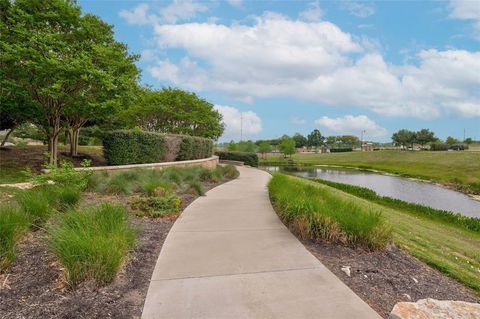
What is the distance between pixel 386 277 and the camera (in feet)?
13.9

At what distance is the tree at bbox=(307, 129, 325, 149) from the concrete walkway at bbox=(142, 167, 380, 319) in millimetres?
145873

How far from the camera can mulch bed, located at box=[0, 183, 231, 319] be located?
10.4ft

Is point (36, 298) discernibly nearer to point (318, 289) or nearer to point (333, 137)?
point (318, 289)

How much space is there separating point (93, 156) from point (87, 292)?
16004 millimetres

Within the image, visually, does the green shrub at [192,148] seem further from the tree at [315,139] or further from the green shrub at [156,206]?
the tree at [315,139]

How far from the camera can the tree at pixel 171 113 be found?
101 ft

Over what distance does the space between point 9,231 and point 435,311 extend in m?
4.71

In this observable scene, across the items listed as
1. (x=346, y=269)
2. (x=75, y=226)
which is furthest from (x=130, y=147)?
(x=346, y=269)

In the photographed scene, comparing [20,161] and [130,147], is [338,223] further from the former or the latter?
[20,161]

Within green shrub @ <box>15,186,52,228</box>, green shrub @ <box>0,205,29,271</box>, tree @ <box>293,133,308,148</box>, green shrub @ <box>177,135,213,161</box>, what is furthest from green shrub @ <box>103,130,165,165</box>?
tree @ <box>293,133,308,148</box>

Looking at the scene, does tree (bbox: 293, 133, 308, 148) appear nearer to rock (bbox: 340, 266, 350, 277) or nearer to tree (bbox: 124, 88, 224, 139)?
tree (bbox: 124, 88, 224, 139)

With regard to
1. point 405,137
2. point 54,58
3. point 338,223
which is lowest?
point 338,223

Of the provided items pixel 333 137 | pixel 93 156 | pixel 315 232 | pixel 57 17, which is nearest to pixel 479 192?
pixel 315 232

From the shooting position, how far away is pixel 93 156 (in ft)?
59.6
